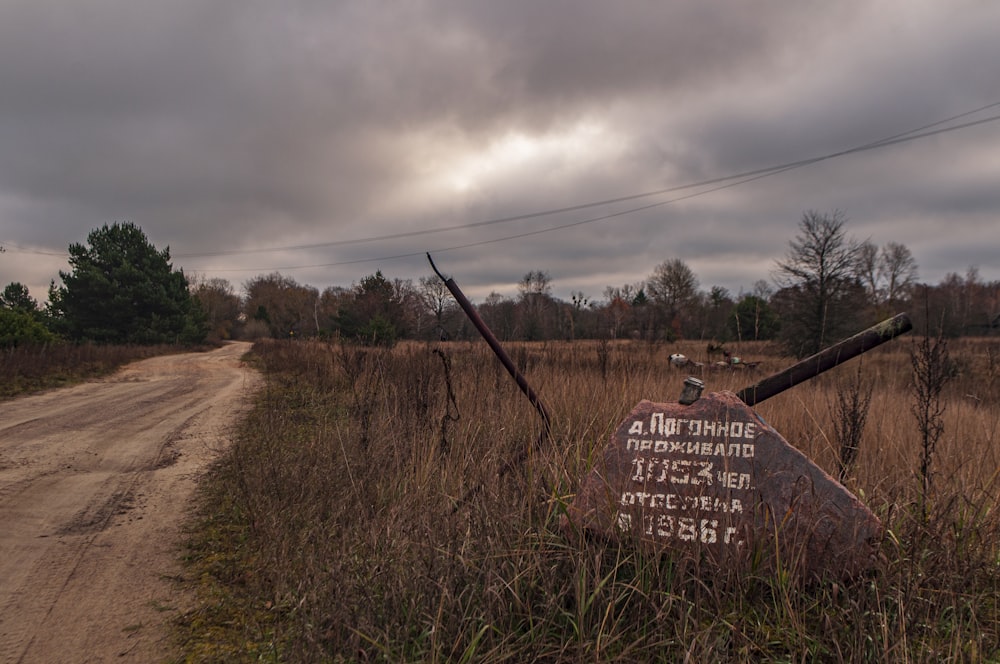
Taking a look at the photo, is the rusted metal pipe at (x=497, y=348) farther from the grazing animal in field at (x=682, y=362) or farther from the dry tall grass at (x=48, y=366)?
the dry tall grass at (x=48, y=366)

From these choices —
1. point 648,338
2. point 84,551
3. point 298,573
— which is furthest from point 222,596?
point 648,338

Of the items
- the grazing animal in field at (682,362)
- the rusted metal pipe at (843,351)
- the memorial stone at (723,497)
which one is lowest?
the memorial stone at (723,497)

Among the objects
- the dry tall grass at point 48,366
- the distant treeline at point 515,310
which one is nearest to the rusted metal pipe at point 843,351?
the distant treeline at point 515,310

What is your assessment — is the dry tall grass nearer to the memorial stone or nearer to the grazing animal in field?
the grazing animal in field

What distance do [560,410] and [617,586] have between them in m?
3.14

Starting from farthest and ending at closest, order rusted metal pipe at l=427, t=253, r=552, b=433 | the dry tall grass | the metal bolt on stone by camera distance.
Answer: the dry tall grass → rusted metal pipe at l=427, t=253, r=552, b=433 → the metal bolt on stone

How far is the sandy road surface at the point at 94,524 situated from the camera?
286 cm

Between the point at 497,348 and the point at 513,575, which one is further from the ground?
the point at 497,348

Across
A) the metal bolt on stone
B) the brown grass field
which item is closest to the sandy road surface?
the brown grass field

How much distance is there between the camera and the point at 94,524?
14.2ft

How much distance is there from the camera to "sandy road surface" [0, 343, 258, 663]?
9.37 ft

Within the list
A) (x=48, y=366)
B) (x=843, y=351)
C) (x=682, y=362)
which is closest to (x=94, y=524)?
(x=843, y=351)

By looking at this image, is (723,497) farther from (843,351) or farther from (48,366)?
(48,366)

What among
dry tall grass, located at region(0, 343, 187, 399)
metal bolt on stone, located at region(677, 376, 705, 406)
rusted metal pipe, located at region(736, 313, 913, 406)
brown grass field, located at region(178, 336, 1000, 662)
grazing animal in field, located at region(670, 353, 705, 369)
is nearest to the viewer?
brown grass field, located at region(178, 336, 1000, 662)
